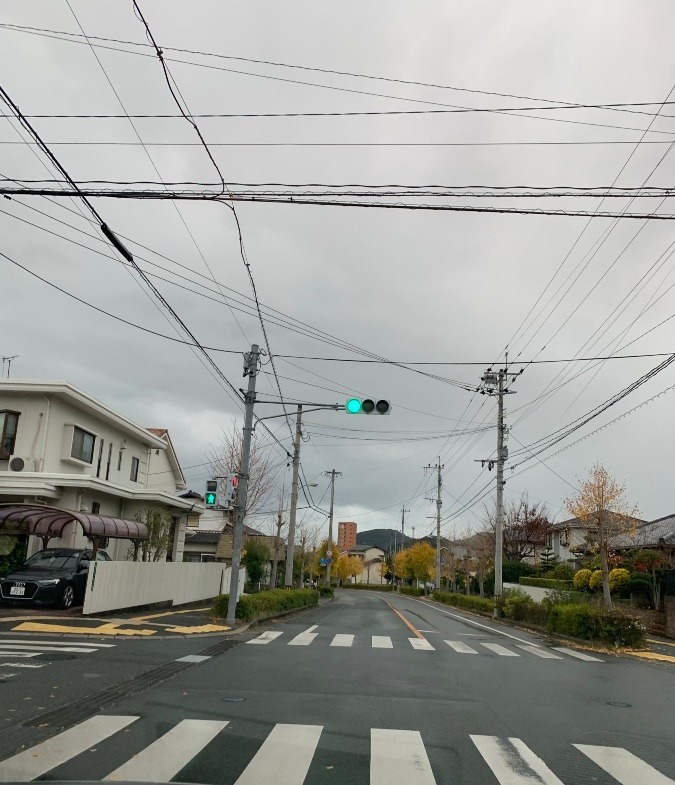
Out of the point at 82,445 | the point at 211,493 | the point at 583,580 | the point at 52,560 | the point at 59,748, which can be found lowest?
the point at 59,748

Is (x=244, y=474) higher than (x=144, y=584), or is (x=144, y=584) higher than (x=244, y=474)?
(x=244, y=474)

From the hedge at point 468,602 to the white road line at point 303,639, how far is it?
1797 centimetres

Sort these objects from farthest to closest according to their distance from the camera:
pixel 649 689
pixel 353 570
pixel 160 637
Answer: pixel 353 570 → pixel 160 637 → pixel 649 689

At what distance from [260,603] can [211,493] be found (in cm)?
530

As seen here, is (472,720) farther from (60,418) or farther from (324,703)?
(60,418)

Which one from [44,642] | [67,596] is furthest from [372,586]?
[44,642]

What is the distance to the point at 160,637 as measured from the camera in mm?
16141

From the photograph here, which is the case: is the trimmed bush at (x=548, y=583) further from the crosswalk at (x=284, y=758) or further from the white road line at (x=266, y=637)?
the crosswalk at (x=284, y=758)

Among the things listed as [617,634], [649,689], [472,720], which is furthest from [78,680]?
[617,634]

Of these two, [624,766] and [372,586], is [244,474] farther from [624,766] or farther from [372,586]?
[372,586]

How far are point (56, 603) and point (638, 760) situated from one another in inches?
634

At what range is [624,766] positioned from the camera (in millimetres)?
6641

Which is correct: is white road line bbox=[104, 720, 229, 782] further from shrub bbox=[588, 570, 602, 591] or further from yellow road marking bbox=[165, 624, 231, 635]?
shrub bbox=[588, 570, 602, 591]

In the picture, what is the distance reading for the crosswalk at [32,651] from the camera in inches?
417
